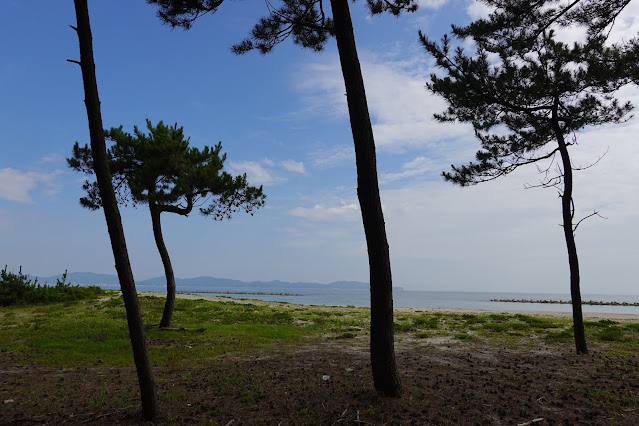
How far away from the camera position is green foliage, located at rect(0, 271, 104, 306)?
2114 cm

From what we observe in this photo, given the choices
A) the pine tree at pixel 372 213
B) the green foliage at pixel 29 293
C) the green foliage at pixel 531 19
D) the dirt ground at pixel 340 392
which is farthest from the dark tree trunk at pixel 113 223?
the green foliage at pixel 29 293

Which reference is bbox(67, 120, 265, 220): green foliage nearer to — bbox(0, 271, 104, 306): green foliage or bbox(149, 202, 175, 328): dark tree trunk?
bbox(149, 202, 175, 328): dark tree trunk

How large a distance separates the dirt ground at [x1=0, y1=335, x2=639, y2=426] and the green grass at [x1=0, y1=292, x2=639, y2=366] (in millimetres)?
1300

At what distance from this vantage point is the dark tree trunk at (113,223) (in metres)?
5.59

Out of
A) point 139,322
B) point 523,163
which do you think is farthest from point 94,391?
point 523,163

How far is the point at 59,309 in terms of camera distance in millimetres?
19234

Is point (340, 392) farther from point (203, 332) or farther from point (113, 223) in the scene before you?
point (203, 332)

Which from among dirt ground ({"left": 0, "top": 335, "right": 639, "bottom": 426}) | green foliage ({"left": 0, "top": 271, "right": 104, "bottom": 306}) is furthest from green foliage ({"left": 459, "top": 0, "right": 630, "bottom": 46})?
green foliage ({"left": 0, "top": 271, "right": 104, "bottom": 306})

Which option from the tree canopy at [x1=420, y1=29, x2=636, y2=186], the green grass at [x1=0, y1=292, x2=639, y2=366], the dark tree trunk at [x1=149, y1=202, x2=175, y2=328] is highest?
A: the tree canopy at [x1=420, y1=29, x2=636, y2=186]

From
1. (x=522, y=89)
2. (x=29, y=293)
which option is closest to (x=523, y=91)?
(x=522, y=89)

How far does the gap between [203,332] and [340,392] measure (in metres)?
8.82

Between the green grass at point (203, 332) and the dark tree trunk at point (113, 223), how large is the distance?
406cm

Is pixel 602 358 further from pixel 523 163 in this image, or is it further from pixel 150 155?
pixel 150 155

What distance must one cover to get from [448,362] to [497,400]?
2.73 meters
